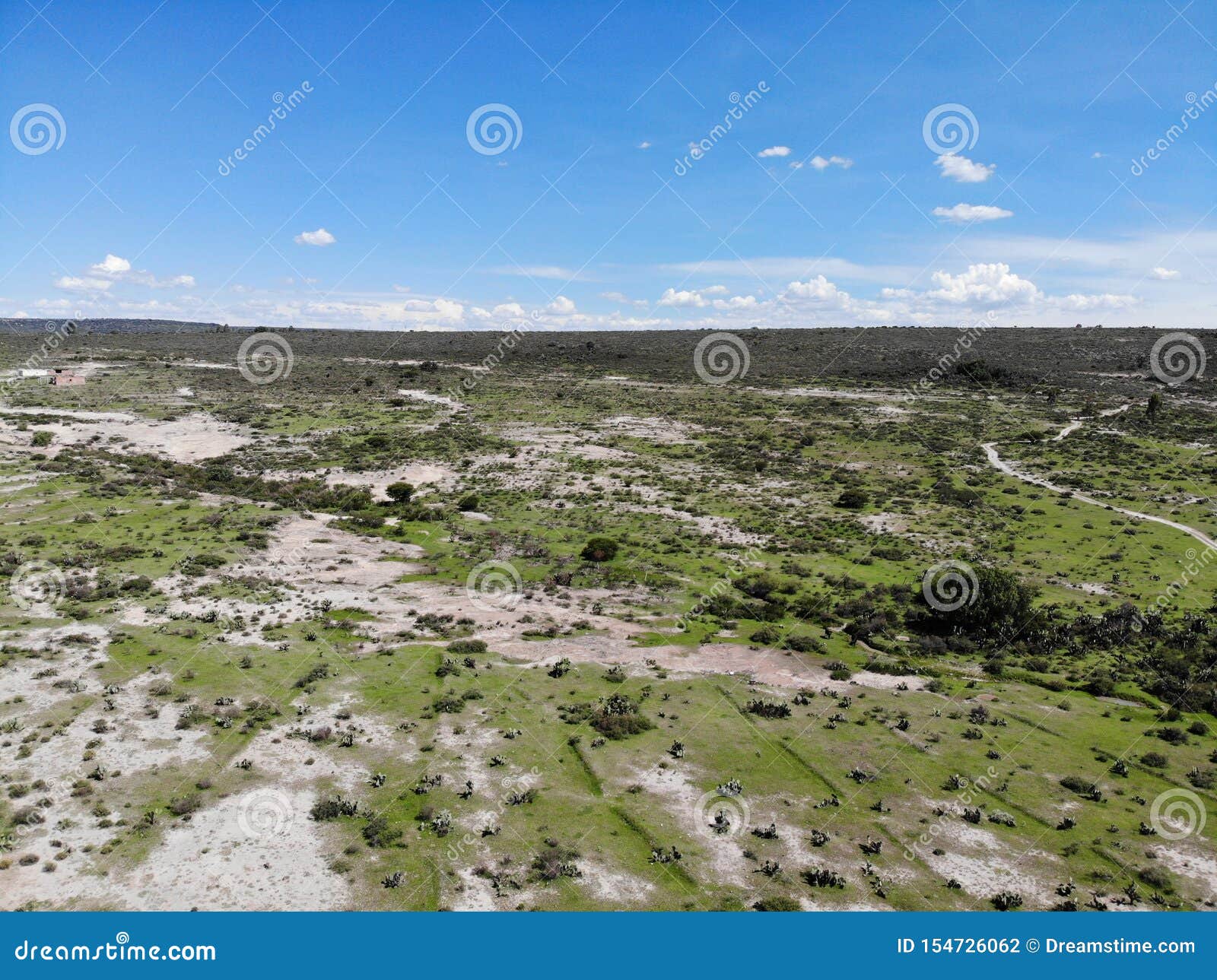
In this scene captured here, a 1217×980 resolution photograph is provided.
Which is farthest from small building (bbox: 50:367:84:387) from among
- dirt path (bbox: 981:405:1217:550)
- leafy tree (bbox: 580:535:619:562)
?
dirt path (bbox: 981:405:1217:550)

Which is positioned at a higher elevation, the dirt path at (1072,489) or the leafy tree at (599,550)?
the dirt path at (1072,489)

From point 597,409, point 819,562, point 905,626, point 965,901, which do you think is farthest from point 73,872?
point 597,409

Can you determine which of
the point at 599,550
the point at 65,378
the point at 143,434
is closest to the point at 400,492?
the point at 599,550

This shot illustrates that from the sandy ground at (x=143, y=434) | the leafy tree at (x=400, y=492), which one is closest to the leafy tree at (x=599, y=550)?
the leafy tree at (x=400, y=492)

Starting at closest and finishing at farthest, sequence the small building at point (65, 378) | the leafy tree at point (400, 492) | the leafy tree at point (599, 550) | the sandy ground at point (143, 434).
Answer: the leafy tree at point (599, 550) < the leafy tree at point (400, 492) < the sandy ground at point (143, 434) < the small building at point (65, 378)

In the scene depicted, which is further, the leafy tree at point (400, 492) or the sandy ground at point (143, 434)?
the sandy ground at point (143, 434)

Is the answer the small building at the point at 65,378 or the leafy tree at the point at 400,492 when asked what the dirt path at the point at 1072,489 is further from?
the small building at the point at 65,378

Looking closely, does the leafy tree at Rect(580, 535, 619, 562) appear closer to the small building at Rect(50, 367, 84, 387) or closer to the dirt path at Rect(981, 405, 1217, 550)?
the dirt path at Rect(981, 405, 1217, 550)
